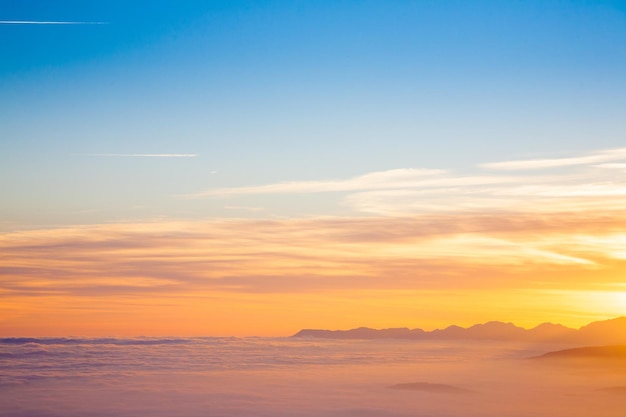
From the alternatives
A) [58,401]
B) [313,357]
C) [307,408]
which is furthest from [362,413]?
[313,357]

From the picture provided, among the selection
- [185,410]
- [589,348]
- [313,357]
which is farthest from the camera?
[589,348]

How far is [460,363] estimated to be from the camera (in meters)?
87.6

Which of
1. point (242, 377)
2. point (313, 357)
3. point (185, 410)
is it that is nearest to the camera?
point (185, 410)

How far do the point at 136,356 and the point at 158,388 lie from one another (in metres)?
31.2

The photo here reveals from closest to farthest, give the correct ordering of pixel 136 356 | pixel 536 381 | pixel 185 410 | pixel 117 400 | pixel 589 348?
pixel 185 410
pixel 117 400
pixel 536 381
pixel 136 356
pixel 589 348

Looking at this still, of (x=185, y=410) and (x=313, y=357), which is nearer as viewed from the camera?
(x=185, y=410)

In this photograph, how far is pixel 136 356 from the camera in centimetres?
8256

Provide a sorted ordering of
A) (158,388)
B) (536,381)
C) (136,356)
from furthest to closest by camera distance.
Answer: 1. (136,356)
2. (536,381)
3. (158,388)

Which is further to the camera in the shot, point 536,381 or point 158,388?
point 536,381

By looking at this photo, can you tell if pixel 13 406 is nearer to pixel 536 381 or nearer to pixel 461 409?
pixel 461 409

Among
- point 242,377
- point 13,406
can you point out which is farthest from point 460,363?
point 13,406

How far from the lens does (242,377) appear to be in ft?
202

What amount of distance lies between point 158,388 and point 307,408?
1427cm

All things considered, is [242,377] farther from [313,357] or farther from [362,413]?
[313,357]
